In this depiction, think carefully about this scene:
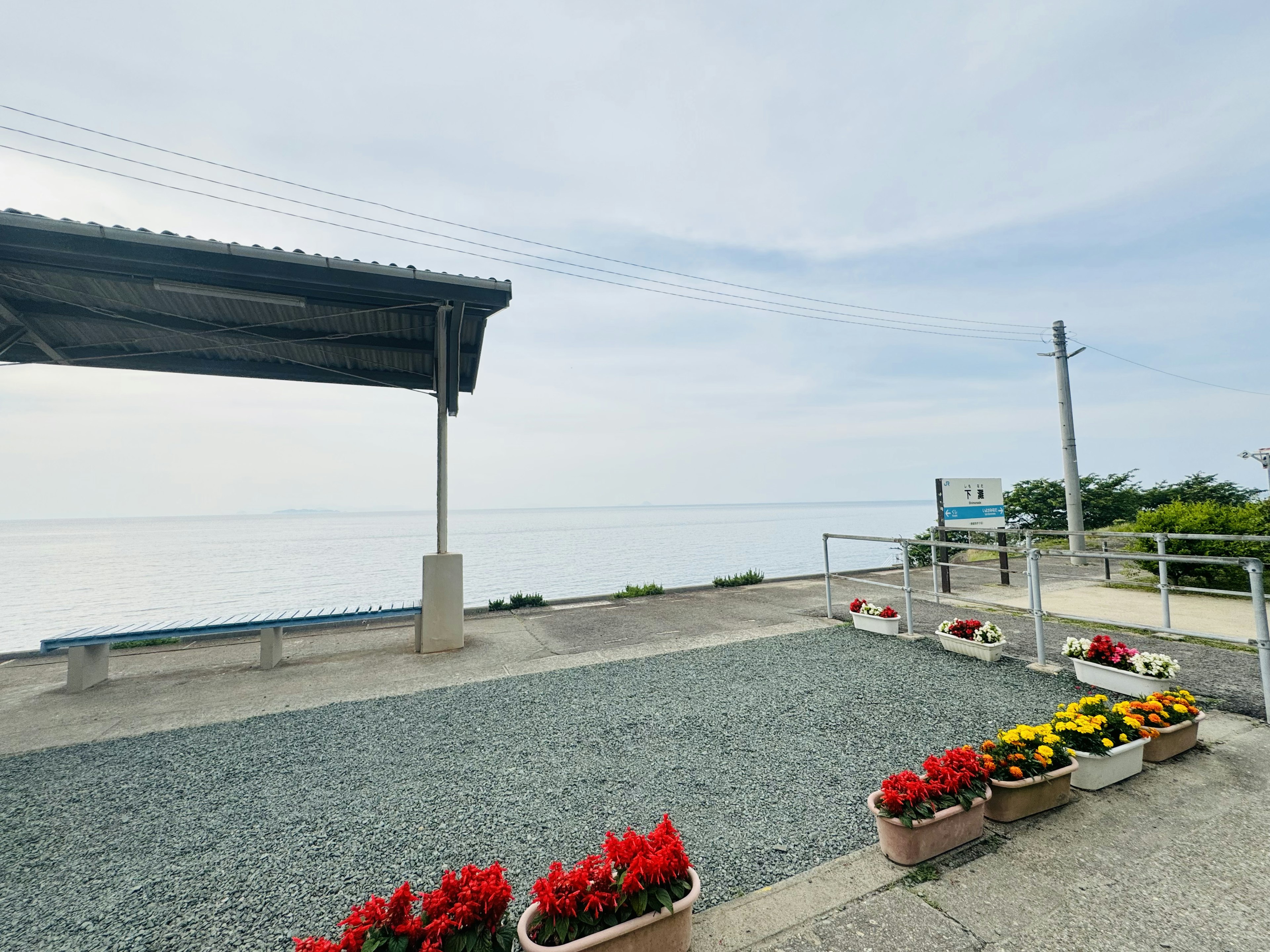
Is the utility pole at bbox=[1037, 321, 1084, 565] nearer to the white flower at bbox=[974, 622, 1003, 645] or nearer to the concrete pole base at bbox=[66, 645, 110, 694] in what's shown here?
the white flower at bbox=[974, 622, 1003, 645]

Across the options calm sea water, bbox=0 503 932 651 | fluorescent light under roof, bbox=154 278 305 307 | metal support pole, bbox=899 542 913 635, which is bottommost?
calm sea water, bbox=0 503 932 651

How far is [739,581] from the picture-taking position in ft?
35.9

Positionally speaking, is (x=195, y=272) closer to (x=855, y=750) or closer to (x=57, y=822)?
(x=57, y=822)

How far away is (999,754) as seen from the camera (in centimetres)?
270

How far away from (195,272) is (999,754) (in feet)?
22.9

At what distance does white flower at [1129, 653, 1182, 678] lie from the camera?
4.04m

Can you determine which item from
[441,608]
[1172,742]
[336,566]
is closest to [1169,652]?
[1172,742]

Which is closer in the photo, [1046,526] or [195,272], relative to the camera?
[195,272]

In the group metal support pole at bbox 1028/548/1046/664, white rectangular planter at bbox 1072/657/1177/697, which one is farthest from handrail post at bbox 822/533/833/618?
white rectangular planter at bbox 1072/657/1177/697

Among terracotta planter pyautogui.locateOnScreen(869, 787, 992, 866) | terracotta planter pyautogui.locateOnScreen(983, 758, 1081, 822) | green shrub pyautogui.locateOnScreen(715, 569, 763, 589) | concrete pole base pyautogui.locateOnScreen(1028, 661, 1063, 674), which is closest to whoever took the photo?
terracotta planter pyautogui.locateOnScreen(869, 787, 992, 866)

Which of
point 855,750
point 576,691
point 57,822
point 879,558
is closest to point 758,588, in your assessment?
point 576,691

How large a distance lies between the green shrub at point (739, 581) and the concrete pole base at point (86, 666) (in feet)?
29.1

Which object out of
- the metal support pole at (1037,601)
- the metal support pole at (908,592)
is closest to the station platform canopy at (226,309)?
the metal support pole at (908,592)

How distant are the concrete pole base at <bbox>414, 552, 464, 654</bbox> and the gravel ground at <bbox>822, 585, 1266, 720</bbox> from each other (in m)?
5.27
